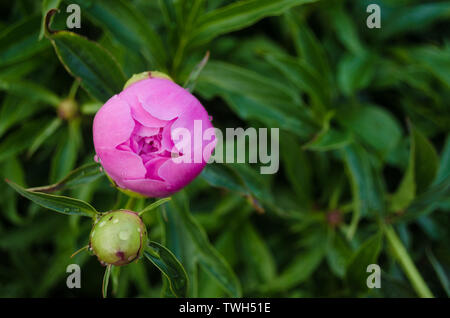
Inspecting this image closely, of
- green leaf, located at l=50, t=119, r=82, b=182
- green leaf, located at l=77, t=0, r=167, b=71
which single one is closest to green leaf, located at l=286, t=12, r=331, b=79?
green leaf, located at l=77, t=0, r=167, b=71

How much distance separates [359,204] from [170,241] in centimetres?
48

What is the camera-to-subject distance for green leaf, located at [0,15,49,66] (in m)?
0.97

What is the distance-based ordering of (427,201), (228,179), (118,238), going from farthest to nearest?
(427,201) → (228,179) → (118,238)

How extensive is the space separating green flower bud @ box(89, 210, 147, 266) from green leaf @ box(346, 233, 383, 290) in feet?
1.76

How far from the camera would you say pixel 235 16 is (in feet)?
2.98

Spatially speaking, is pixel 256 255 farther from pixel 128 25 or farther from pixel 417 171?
pixel 128 25

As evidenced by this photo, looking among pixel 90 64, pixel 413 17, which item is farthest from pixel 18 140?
pixel 413 17

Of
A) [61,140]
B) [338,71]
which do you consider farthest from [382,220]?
[61,140]

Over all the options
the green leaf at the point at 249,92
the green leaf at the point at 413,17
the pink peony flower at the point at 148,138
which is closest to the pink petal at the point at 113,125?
the pink peony flower at the point at 148,138

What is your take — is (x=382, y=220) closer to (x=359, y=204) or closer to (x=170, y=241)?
(x=359, y=204)

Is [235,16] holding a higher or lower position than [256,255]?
higher

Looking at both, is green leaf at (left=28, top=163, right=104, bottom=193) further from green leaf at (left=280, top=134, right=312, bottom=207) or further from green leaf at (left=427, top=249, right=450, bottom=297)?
green leaf at (left=427, top=249, right=450, bottom=297)

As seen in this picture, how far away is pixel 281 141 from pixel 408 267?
1.46 ft
